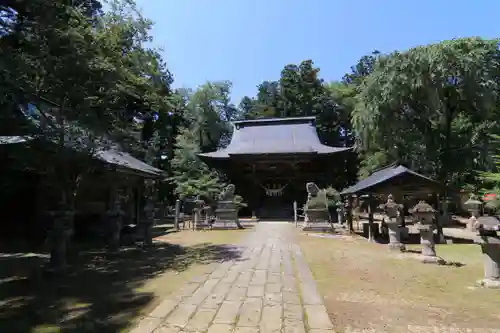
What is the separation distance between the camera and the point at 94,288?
5438mm

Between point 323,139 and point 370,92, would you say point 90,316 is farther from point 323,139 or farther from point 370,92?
point 323,139

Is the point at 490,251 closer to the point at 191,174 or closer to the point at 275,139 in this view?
the point at 275,139

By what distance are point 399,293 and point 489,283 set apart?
6.06 ft

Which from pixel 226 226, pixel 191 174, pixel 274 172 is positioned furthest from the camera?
pixel 191 174

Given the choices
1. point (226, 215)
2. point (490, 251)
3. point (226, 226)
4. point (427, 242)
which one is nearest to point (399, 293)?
point (490, 251)

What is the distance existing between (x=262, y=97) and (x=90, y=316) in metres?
45.3

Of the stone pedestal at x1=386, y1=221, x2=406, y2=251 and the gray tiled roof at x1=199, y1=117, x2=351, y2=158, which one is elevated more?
the gray tiled roof at x1=199, y1=117, x2=351, y2=158

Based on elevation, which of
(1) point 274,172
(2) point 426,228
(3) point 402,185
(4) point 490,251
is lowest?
(4) point 490,251

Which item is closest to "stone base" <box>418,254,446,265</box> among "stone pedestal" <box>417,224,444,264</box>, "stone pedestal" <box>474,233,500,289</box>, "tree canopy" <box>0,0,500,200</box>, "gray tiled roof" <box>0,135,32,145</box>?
"stone pedestal" <box>417,224,444,264</box>

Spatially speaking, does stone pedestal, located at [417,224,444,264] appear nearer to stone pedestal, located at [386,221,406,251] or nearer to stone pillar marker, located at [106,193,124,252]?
stone pedestal, located at [386,221,406,251]

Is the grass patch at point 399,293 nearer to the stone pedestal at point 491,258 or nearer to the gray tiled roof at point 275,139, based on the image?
the stone pedestal at point 491,258

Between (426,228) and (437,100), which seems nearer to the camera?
(426,228)

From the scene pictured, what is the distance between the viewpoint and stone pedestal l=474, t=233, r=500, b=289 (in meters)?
5.76

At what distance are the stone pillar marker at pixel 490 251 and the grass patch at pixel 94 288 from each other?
5214 millimetres
